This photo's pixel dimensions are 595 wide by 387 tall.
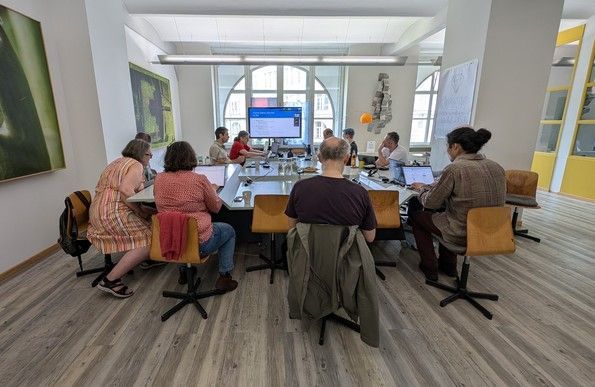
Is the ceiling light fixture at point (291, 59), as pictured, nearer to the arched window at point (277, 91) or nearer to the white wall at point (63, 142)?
the white wall at point (63, 142)

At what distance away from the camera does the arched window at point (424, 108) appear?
845 cm

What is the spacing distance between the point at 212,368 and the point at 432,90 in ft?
30.2

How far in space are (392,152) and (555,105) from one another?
4.55 meters

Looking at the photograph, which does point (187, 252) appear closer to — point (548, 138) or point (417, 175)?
point (417, 175)

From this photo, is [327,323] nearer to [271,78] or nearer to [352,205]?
[352,205]

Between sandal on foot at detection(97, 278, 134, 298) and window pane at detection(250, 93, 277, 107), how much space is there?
6324 mm

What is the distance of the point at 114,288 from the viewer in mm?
2311

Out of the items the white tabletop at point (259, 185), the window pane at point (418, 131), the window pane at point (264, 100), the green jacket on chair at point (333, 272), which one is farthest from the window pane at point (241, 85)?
the green jacket on chair at point (333, 272)

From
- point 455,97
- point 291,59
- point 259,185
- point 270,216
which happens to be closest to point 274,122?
point 291,59

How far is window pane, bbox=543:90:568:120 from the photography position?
5.70 metres

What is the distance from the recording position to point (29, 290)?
2.41 meters

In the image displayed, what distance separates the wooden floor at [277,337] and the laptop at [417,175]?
3.25 feet

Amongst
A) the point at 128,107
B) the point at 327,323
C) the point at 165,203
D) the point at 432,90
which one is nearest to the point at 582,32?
the point at 432,90

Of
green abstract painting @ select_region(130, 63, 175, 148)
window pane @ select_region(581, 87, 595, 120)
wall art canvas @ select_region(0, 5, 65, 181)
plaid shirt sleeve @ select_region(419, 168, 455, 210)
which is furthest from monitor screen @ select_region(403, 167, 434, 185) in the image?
window pane @ select_region(581, 87, 595, 120)
